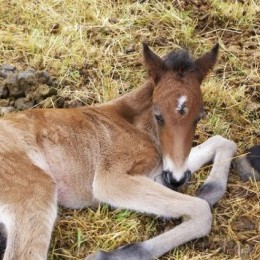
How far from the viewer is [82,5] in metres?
8.00

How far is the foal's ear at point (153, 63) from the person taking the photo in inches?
212

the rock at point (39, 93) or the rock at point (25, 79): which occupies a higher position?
the rock at point (25, 79)

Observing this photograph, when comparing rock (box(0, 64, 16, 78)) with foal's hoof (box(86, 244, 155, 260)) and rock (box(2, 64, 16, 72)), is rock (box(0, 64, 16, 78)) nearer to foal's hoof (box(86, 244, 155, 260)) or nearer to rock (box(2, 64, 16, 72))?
rock (box(2, 64, 16, 72))

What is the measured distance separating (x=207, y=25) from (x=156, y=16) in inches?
25.5

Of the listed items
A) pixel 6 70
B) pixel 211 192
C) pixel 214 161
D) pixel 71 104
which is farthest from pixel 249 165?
pixel 6 70

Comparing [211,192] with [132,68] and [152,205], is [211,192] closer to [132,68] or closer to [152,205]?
[152,205]

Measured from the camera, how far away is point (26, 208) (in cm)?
462

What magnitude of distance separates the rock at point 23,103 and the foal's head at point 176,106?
1.56 m

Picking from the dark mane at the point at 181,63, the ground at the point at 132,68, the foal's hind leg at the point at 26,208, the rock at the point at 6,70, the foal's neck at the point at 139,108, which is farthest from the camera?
the rock at the point at 6,70

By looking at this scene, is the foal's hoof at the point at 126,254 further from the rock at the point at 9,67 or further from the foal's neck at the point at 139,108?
the rock at the point at 9,67

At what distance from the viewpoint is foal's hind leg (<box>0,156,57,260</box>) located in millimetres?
4465

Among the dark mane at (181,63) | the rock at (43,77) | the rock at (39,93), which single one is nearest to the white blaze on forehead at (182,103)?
the dark mane at (181,63)

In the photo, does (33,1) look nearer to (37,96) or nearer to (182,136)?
(37,96)

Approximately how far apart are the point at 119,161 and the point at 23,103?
158cm
